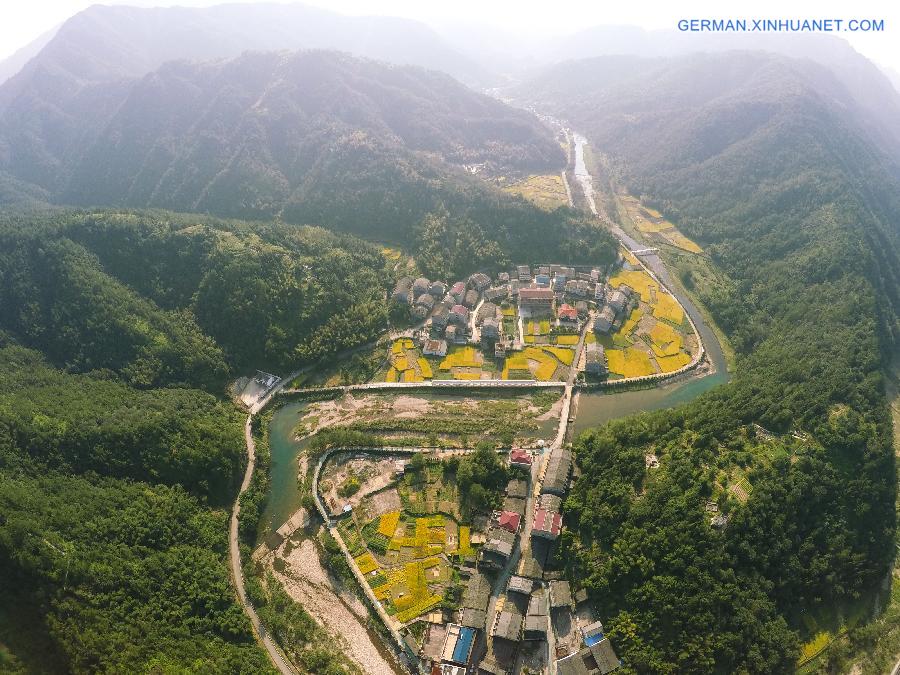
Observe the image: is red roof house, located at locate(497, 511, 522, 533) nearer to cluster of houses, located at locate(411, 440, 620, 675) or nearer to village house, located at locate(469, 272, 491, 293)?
cluster of houses, located at locate(411, 440, 620, 675)

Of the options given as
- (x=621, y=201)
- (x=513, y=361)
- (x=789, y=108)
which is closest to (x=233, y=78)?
(x=621, y=201)

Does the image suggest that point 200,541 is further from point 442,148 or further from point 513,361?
point 442,148

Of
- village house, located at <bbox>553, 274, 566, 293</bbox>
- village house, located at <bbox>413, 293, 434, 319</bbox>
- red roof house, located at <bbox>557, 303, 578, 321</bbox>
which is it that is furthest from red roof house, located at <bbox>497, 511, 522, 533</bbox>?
village house, located at <bbox>553, 274, 566, 293</bbox>

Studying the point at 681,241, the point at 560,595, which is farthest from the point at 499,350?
the point at 681,241

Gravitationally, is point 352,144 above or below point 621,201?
above

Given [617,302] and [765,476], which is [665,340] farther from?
[765,476]

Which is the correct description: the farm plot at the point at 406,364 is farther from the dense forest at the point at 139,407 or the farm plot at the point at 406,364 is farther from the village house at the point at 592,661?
the village house at the point at 592,661
